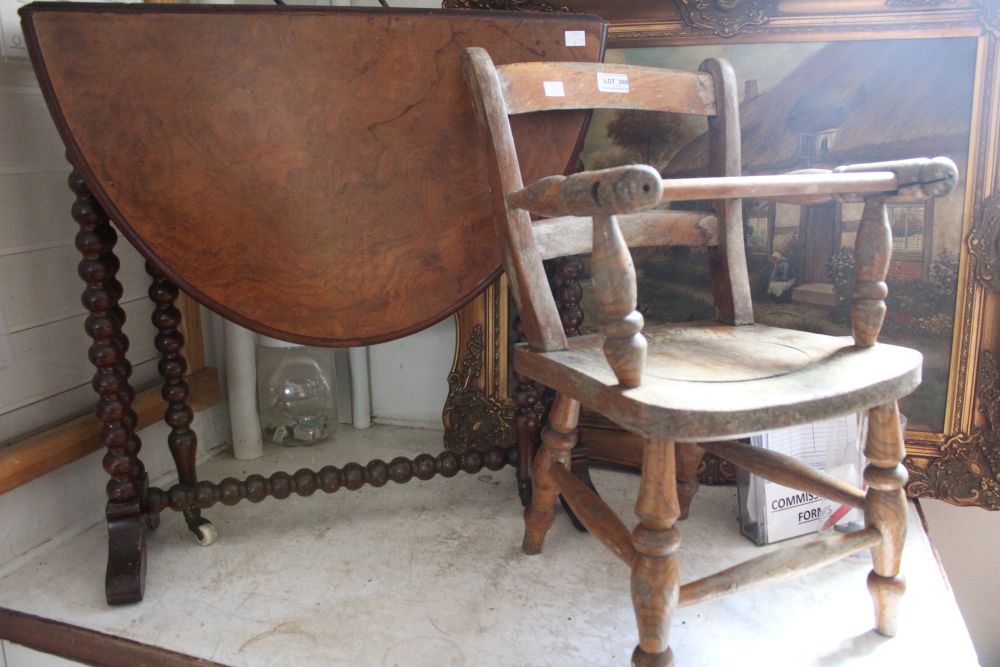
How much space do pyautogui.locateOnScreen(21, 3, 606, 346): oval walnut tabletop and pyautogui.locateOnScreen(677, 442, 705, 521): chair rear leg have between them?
52 centimetres

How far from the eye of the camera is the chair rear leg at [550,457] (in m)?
1.33

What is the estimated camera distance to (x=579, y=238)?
1.35 m

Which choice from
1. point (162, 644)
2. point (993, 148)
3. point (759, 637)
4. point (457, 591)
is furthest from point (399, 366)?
point (993, 148)

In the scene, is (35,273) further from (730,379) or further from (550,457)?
(730,379)

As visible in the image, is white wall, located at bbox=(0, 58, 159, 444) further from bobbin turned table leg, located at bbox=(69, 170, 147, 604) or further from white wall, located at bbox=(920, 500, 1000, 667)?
white wall, located at bbox=(920, 500, 1000, 667)

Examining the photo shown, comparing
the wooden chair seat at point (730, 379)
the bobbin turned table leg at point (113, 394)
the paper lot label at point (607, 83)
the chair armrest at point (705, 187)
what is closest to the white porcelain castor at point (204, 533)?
the bobbin turned table leg at point (113, 394)

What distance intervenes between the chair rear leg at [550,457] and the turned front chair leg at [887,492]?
0.46m

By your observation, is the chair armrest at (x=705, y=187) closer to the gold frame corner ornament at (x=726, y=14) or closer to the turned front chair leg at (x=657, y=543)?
the turned front chair leg at (x=657, y=543)

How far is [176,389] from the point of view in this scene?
1562 millimetres

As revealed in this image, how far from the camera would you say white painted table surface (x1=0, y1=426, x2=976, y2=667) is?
123 cm

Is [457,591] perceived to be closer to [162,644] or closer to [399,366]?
[162,644]

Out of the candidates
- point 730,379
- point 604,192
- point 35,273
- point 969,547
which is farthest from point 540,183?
point 969,547

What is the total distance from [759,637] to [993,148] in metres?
1.09

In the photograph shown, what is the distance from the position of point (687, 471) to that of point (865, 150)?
0.78 meters
